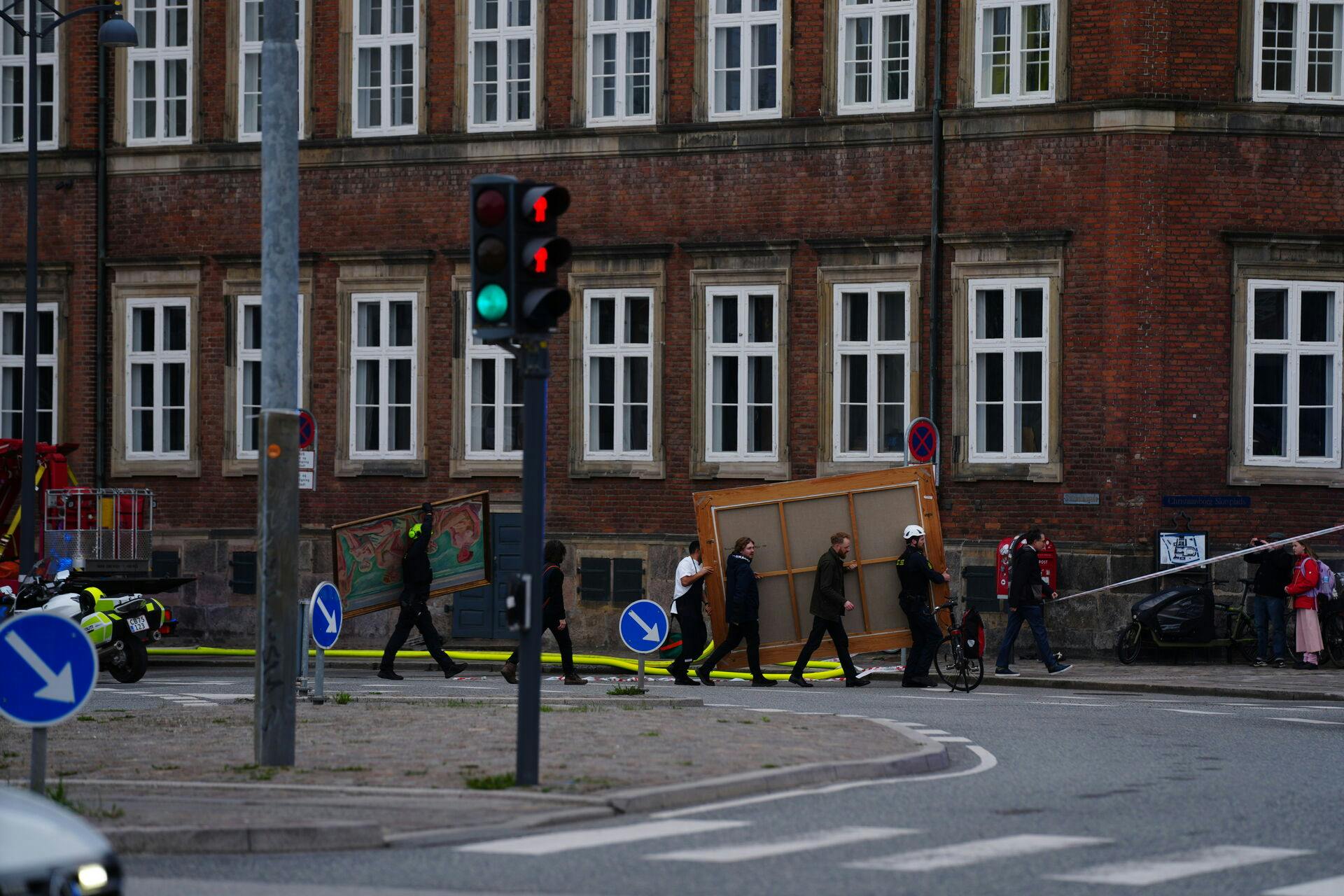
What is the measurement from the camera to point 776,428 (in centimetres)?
3175

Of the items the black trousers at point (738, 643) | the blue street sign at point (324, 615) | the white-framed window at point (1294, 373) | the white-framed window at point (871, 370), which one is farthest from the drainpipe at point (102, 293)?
the white-framed window at point (1294, 373)

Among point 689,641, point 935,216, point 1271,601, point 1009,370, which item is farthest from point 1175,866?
point 935,216

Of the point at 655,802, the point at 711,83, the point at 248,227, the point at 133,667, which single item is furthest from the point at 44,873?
the point at 248,227

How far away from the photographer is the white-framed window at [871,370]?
3120 cm

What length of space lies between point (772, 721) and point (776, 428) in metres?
14.0

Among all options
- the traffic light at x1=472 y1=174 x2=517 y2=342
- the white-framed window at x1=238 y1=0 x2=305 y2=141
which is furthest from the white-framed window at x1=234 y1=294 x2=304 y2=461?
the traffic light at x1=472 y1=174 x2=517 y2=342

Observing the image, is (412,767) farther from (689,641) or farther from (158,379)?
(158,379)

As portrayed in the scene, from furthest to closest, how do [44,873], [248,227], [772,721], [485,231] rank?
[248,227] < [772,721] < [485,231] < [44,873]

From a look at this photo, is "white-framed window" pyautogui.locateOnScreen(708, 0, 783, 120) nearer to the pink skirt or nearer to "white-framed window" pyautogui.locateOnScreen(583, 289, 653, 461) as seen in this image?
"white-framed window" pyautogui.locateOnScreen(583, 289, 653, 461)

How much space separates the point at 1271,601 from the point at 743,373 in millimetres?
7874

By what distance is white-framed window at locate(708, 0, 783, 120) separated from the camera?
104 feet

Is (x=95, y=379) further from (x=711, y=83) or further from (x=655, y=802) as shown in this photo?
(x=655, y=802)

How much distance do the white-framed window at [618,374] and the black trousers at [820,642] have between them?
7.47 metres

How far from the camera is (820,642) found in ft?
83.6
